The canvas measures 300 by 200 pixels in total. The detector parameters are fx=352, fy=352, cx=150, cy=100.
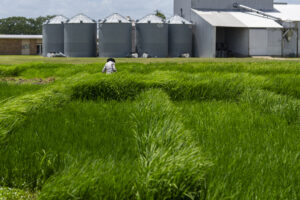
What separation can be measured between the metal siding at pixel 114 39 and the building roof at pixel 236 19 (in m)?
9.76

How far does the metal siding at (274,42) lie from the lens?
135 feet

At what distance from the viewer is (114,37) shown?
4366 centimetres

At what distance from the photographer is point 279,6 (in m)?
53.5

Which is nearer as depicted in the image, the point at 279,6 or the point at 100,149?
the point at 100,149

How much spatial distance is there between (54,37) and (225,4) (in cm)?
2362

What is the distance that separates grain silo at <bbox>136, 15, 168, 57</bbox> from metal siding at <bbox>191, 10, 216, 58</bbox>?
416 cm

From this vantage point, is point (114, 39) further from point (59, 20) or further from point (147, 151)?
Result: point (147, 151)

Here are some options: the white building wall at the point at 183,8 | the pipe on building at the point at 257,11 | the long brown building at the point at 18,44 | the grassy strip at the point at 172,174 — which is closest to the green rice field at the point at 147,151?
the grassy strip at the point at 172,174

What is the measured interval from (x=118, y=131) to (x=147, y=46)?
40340 mm

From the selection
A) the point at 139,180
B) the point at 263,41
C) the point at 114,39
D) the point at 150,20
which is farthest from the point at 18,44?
the point at 139,180

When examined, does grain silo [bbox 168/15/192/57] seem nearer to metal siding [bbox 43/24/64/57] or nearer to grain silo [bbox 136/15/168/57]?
grain silo [bbox 136/15/168/57]

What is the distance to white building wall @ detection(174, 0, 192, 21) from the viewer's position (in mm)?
47756

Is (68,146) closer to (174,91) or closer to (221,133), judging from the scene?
(221,133)

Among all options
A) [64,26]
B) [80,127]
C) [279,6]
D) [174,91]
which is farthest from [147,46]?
[80,127]
